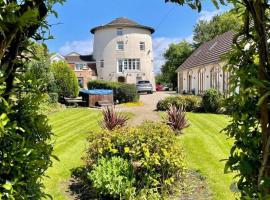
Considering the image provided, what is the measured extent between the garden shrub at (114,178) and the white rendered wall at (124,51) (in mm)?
57356

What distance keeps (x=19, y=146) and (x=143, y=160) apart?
5.09 metres

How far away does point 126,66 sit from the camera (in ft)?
216

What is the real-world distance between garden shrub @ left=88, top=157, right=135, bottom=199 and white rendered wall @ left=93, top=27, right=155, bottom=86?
57.4m

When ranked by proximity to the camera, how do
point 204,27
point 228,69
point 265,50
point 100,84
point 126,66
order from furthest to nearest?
point 204,27
point 126,66
point 100,84
point 228,69
point 265,50

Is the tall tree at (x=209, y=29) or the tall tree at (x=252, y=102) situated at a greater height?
the tall tree at (x=209, y=29)

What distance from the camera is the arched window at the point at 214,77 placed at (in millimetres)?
34281

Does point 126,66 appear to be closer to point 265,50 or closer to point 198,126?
point 198,126

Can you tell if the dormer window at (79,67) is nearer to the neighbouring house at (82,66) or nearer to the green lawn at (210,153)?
the neighbouring house at (82,66)

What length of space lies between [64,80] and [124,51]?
31636 mm

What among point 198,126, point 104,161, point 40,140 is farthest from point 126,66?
point 40,140

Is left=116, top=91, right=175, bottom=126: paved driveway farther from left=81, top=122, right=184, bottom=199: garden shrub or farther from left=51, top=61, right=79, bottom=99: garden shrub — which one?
left=81, top=122, right=184, bottom=199: garden shrub

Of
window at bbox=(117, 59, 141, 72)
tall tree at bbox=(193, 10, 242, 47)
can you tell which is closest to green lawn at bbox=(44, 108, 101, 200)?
window at bbox=(117, 59, 141, 72)

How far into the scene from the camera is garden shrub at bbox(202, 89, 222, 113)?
82.1 feet

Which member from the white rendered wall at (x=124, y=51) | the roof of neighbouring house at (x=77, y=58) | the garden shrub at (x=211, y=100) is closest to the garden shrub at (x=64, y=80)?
the garden shrub at (x=211, y=100)
